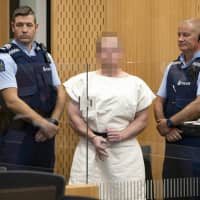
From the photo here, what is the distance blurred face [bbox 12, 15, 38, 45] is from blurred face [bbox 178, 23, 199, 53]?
3.28 feet

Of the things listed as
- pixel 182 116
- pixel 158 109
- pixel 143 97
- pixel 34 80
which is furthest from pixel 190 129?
pixel 34 80

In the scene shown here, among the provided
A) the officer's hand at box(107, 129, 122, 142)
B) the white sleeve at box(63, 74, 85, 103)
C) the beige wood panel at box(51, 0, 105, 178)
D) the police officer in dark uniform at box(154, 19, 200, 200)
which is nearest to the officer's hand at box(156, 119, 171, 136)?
the police officer in dark uniform at box(154, 19, 200, 200)

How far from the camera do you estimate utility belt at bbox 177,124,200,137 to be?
4.70m

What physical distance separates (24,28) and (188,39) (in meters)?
1.10

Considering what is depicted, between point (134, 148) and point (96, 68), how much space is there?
1.88ft

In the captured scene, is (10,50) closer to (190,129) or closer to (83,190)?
(83,190)

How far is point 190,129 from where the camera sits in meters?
4.72

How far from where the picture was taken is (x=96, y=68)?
4.53m

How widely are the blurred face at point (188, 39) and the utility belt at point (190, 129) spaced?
51 centimetres

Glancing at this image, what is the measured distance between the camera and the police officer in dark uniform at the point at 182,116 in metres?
4.71

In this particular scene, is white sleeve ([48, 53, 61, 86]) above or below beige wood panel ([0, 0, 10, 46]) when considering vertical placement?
below

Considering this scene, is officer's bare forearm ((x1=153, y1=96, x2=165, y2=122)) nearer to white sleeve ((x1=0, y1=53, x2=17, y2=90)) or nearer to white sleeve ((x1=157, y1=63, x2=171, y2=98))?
white sleeve ((x1=157, y1=63, x2=171, y2=98))

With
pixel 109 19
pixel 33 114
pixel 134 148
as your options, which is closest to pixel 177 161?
pixel 134 148

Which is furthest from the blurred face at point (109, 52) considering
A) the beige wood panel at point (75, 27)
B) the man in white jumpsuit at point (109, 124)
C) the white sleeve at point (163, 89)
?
the beige wood panel at point (75, 27)
